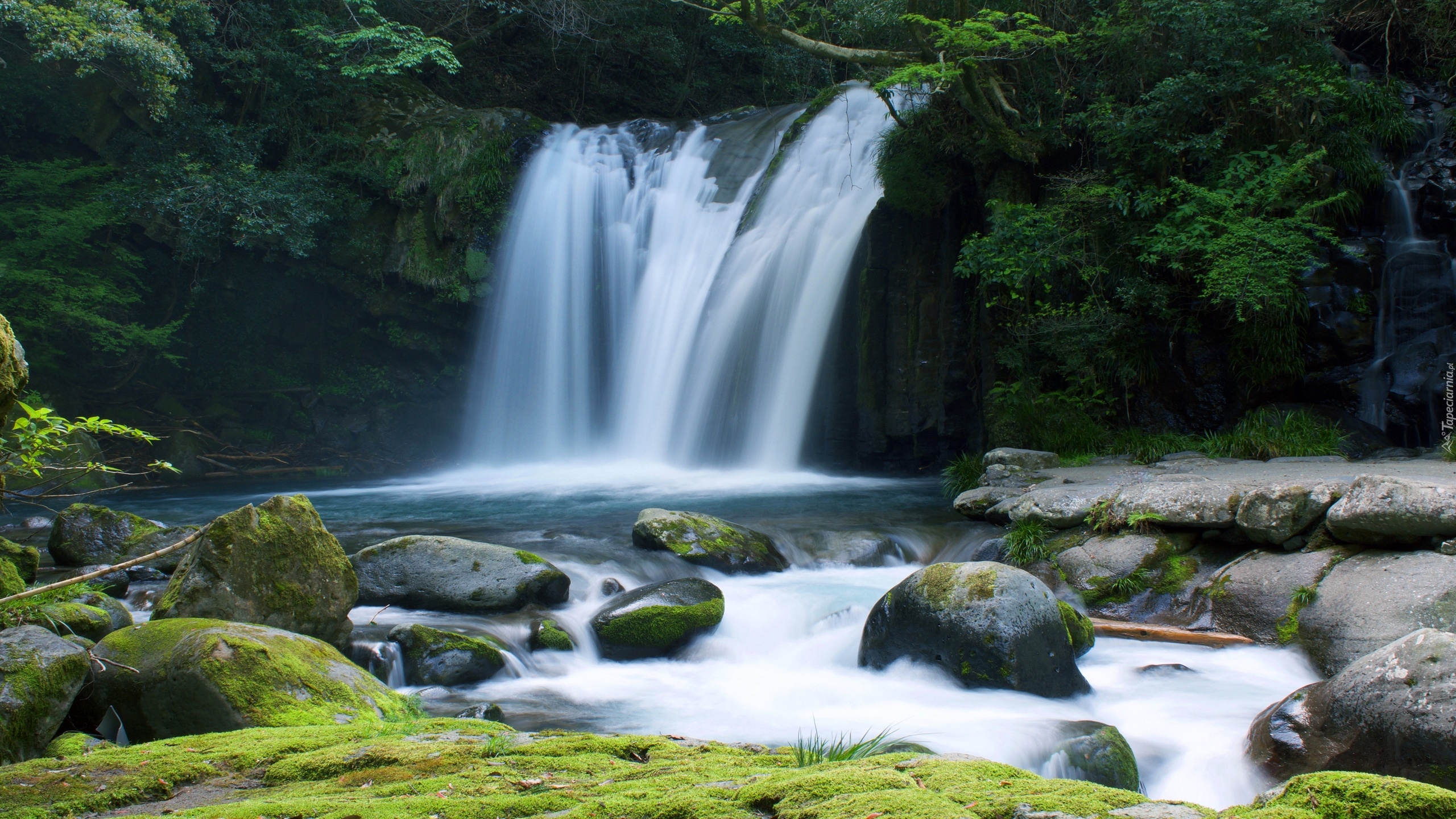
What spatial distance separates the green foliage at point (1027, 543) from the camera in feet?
23.5

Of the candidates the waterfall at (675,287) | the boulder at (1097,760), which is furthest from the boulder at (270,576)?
the waterfall at (675,287)

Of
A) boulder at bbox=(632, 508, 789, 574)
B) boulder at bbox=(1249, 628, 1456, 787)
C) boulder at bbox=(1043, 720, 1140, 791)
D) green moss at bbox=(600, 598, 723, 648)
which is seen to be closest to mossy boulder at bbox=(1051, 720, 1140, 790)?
boulder at bbox=(1043, 720, 1140, 791)

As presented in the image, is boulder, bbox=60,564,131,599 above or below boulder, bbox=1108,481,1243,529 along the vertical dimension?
below

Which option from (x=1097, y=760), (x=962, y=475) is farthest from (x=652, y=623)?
(x=962, y=475)

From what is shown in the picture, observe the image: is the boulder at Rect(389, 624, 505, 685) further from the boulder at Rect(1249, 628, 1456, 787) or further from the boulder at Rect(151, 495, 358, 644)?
the boulder at Rect(1249, 628, 1456, 787)

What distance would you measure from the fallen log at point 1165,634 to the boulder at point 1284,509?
83cm

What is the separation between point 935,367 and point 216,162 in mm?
14214

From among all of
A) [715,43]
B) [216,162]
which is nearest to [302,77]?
[216,162]

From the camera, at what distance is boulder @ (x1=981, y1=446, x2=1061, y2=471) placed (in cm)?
977

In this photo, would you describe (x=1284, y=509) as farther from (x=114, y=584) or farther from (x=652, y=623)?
(x=114, y=584)

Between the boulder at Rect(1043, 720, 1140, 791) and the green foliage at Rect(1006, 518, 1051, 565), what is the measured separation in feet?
10.4

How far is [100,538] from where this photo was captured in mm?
7848

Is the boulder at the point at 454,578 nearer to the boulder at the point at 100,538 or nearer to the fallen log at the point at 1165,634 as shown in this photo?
the boulder at the point at 100,538

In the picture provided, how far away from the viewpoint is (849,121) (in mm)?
15227
